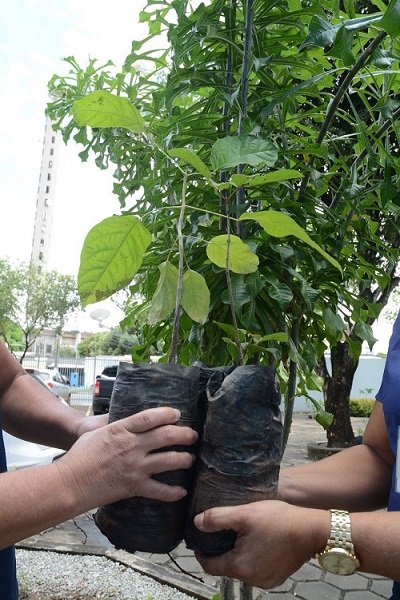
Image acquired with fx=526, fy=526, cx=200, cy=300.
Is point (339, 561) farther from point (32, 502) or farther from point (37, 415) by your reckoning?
point (37, 415)

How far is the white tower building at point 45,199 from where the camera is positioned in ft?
185

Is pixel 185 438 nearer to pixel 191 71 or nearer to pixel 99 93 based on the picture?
pixel 99 93

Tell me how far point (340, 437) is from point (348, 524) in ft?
18.2

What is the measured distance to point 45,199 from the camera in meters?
56.5

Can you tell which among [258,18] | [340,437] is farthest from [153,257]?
[340,437]

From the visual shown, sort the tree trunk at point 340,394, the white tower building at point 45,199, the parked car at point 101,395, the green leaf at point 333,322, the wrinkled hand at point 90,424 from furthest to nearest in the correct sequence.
A: the white tower building at point 45,199
the parked car at point 101,395
the tree trunk at point 340,394
the green leaf at point 333,322
the wrinkled hand at point 90,424

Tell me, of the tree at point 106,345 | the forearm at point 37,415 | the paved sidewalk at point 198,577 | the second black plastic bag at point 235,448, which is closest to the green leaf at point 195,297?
the second black plastic bag at point 235,448

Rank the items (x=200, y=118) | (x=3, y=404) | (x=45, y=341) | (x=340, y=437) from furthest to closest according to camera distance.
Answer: (x=45, y=341) → (x=340, y=437) → (x=200, y=118) → (x=3, y=404)

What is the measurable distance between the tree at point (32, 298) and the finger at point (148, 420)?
2054cm

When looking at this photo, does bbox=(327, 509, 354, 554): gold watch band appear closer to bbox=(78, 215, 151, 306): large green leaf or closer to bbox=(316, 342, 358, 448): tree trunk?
bbox=(78, 215, 151, 306): large green leaf

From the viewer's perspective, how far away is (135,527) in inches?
33.3

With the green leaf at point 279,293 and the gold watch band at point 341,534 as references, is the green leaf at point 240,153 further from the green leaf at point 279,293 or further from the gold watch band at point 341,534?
the gold watch band at point 341,534

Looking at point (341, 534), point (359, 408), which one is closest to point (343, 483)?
point (341, 534)

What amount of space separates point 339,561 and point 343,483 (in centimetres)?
32
